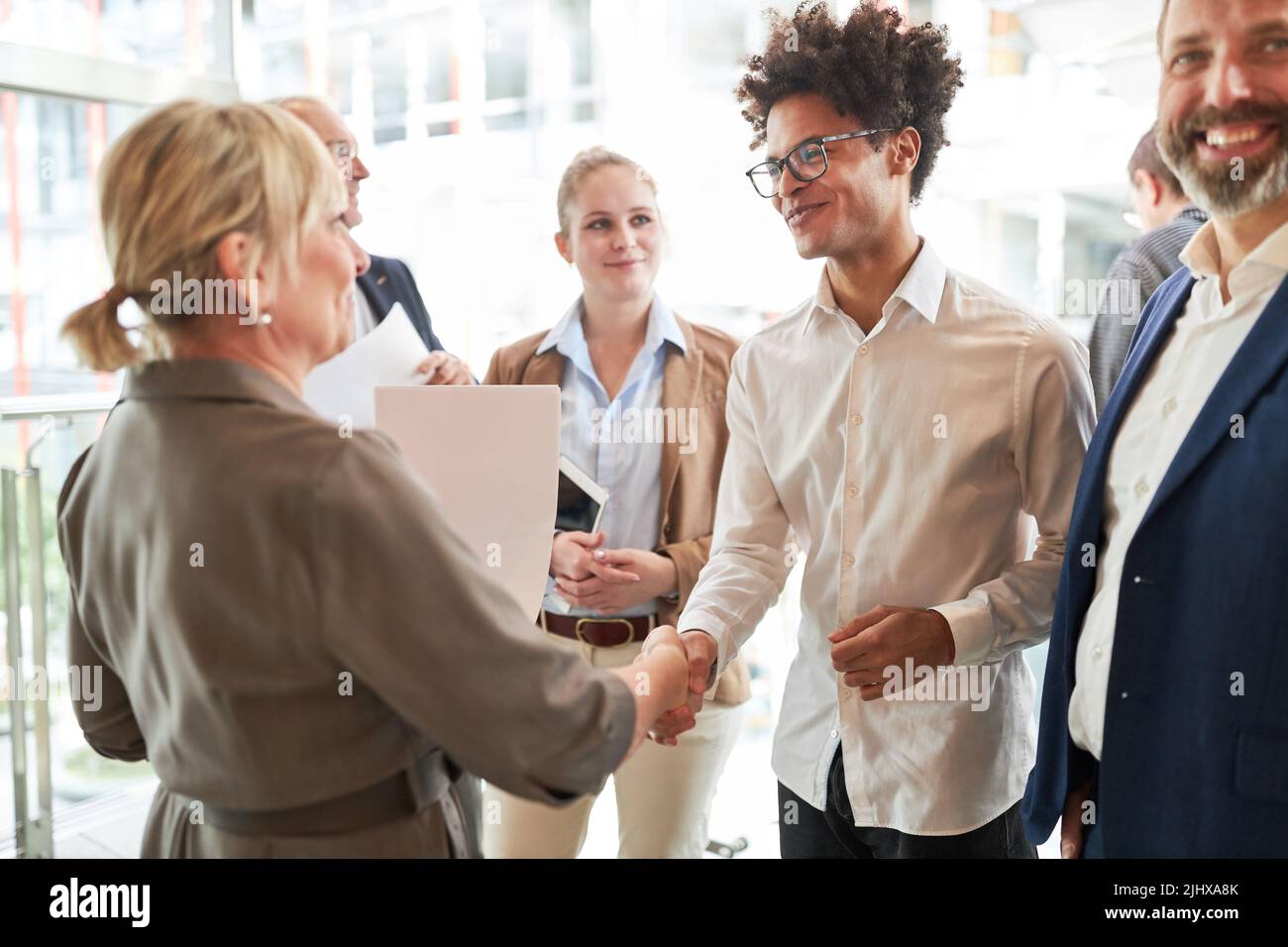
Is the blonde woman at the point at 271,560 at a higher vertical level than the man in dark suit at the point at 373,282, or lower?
lower

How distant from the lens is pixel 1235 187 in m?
1.13

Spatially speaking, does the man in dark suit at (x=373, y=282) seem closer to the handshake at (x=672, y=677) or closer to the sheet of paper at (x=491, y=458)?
the sheet of paper at (x=491, y=458)

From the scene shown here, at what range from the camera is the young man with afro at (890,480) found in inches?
55.6

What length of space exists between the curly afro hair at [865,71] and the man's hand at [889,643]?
0.70 m

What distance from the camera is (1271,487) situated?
1.01 m

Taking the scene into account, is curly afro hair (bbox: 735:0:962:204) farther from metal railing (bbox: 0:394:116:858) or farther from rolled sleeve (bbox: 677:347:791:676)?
metal railing (bbox: 0:394:116:858)

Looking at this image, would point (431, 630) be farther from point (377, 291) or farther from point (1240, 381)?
point (377, 291)

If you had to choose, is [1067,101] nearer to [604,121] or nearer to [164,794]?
[604,121]

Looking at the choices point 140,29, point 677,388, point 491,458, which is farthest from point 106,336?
point 140,29

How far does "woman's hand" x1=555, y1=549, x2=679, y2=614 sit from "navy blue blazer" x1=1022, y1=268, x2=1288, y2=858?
34.2 inches

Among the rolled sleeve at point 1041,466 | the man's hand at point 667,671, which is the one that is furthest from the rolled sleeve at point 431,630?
the rolled sleeve at point 1041,466

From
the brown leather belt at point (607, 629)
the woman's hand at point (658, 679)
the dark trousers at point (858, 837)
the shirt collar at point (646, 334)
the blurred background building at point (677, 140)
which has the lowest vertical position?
the dark trousers at point (858, 837)

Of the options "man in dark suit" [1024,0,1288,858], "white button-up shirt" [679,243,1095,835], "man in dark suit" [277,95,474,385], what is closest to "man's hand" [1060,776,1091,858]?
"man in dark suit" [1024,0,1288,858]

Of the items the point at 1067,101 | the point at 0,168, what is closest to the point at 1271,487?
the point at 0,168
